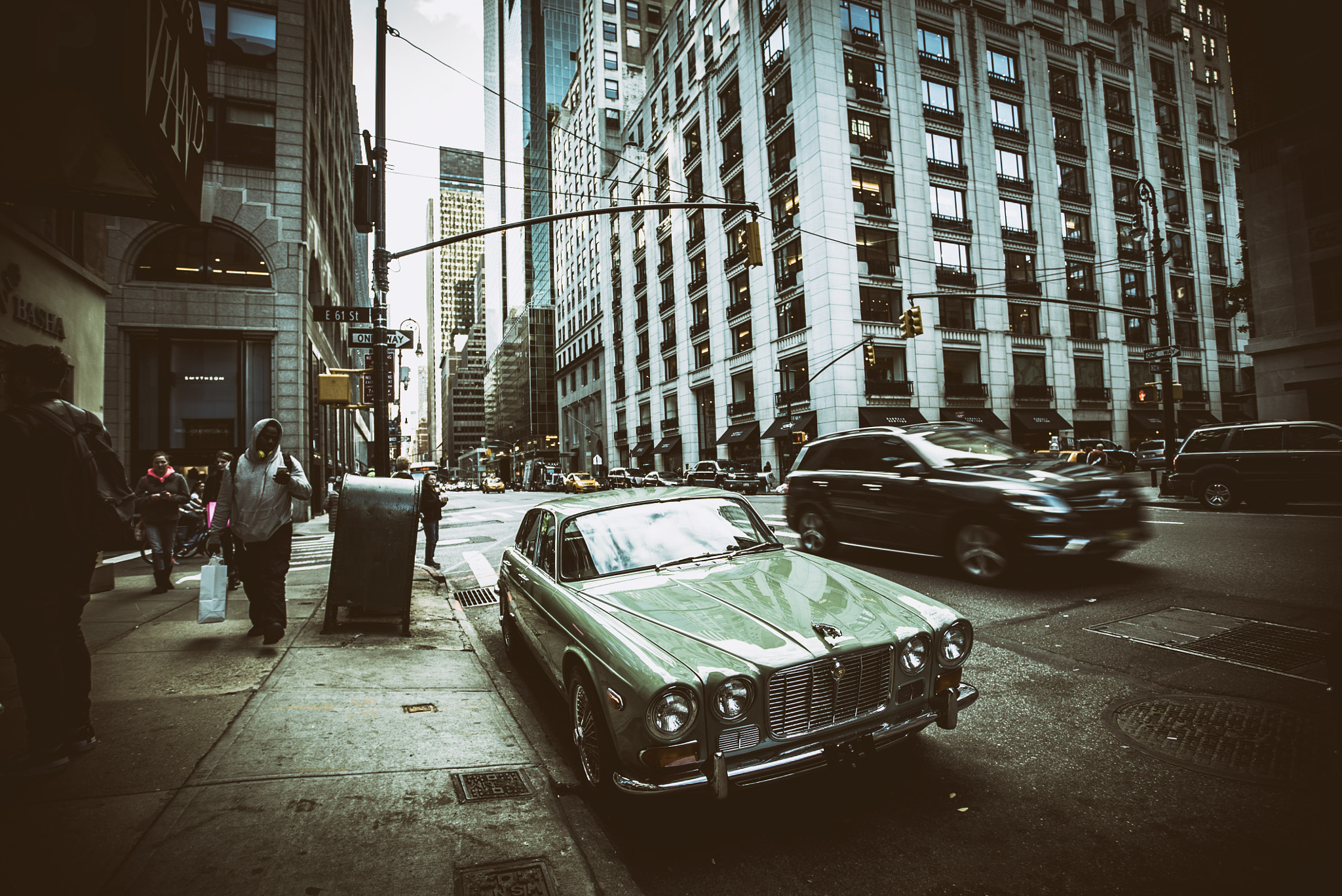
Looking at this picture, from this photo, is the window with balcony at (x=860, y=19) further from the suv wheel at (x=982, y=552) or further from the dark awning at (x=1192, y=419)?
the suv wheel at (x=982, y=552)

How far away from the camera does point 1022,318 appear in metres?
36.8

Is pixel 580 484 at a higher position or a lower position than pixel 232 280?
lower

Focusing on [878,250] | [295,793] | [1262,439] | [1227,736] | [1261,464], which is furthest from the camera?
[878,250]

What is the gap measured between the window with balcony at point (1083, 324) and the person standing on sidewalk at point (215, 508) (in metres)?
41.9

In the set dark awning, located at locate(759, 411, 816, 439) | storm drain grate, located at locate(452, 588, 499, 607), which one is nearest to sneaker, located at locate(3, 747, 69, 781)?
storm drain grate, located at locate(452, 588, 499, 607)

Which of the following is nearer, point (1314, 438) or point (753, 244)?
point (753, 244)

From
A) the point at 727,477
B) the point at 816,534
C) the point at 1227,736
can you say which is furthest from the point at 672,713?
the point at 727,477

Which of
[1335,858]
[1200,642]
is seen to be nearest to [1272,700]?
[1200,642]

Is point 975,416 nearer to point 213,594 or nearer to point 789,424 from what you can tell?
point 789,424

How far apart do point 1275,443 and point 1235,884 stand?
14720mm

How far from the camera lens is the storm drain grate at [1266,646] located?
4.38 m

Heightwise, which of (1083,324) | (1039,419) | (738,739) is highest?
(1083,324)

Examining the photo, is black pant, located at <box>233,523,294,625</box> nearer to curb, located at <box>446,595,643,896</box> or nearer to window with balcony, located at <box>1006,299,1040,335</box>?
curb, located at <box>446,595,643,896</box>

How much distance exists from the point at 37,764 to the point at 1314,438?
18.1m
